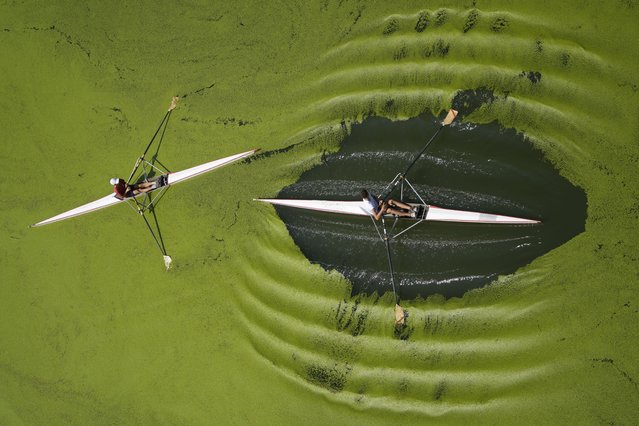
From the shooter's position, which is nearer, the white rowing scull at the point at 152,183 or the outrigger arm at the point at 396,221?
the outrigger arm at the point at 396,221

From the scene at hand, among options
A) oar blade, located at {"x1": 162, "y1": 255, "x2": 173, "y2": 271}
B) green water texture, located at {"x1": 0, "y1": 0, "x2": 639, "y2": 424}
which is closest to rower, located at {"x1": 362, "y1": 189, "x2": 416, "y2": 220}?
green water texture, located at {"x1": 0, "y1": 0, "x2": 639, "y2": 424}

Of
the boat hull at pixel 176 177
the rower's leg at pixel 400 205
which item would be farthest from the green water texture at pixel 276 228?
the rower's leg at pixel 400 205

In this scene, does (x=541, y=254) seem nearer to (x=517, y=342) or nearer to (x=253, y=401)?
(x=517, y=342)

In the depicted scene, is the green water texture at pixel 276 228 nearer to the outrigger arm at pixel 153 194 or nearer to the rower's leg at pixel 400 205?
the outrigger arm at pixel 153 194

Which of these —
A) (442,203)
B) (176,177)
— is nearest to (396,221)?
(442,203)

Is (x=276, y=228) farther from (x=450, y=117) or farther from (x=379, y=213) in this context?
(x=450, y=117)

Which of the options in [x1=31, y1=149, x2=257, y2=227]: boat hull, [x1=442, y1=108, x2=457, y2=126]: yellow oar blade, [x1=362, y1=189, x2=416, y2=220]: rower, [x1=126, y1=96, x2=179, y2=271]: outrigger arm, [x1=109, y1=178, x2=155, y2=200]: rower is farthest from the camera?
[x1=126, y1=96, x2=179, y2=271]: outrigger arm

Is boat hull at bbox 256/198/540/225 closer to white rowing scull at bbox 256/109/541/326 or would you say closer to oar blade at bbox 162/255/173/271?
white rowing scull at bbox 256/109/541/326
